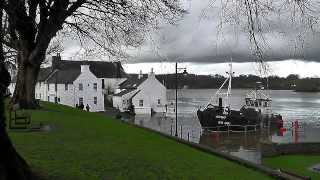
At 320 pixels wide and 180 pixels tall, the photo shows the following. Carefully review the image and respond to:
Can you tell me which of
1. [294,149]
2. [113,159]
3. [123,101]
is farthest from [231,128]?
[113,159]

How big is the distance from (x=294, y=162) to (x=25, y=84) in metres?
17.0

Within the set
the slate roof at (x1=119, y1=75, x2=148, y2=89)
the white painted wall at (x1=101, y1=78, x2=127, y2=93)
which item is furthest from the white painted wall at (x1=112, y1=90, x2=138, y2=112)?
the white painted wall at (x1=101, y1=78, x2=127, y2=93)

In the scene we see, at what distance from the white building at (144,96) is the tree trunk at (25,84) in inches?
2327

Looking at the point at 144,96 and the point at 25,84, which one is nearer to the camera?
the point at 25,84

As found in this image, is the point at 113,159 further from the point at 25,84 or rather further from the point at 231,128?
the point at 231,128

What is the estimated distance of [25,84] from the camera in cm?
3191

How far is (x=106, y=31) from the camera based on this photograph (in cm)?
2742

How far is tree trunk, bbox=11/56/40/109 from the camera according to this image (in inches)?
1221

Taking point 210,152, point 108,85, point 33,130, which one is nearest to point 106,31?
point 33,130

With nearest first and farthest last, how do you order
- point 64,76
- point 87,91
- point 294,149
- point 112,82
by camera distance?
point 294,149 → point 87,91 → point 64,76 → point 112,82

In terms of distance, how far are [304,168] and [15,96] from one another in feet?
59.0

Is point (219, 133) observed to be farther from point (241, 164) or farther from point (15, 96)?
point (241, 164)

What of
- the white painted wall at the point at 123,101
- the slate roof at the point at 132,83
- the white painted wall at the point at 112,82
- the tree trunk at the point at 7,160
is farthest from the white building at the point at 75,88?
the tree trunk at the point at 7,160

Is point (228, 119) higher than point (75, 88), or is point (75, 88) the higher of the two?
point (75, 88)
